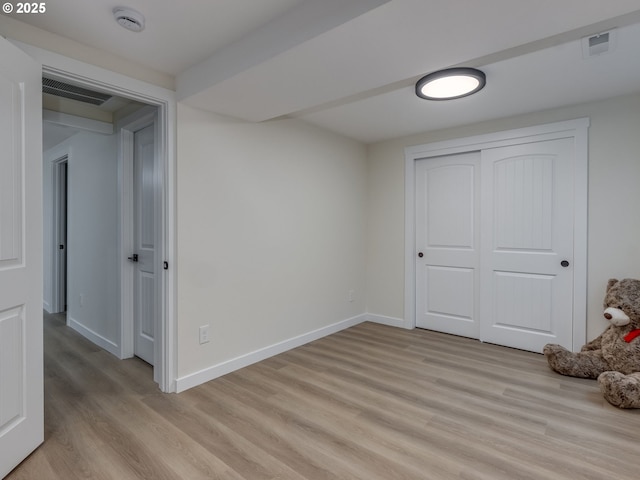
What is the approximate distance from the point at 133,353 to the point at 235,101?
2.40 meters

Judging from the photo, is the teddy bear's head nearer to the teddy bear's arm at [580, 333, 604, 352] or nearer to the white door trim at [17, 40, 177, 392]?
the teddy bear's arm at [580, 333, 604, 352]

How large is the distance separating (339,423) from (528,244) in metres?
2.43

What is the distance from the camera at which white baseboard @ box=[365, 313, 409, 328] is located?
13.1 feet

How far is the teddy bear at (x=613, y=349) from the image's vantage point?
7.83 ft

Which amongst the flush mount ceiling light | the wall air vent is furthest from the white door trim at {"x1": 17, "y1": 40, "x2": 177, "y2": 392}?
the wall air vent

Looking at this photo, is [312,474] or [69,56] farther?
[69,56]

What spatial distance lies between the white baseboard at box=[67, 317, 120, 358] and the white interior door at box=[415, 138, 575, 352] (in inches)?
125

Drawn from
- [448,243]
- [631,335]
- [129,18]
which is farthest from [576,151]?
[129,18]

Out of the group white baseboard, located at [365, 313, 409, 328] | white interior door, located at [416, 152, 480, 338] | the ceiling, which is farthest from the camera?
white baseboard, located at [365, 313, 409, 328]

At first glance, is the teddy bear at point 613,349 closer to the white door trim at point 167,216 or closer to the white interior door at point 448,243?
the white interior door at point 448,243

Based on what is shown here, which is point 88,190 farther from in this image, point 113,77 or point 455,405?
point 455,405

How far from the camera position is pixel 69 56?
6.42 ft

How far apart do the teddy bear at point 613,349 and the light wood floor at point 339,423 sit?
0.12m

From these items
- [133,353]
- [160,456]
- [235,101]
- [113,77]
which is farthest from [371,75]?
[133,353]
